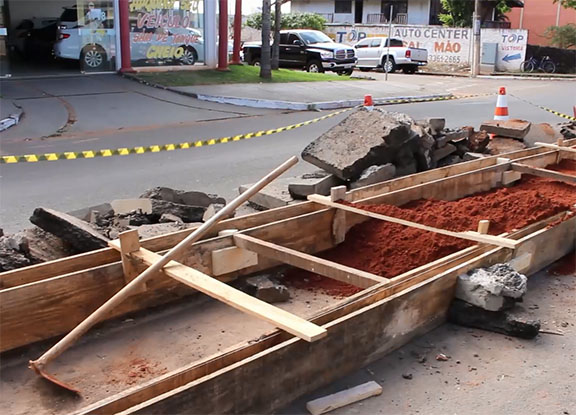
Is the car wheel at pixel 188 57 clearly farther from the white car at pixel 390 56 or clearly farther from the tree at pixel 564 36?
the tree at pixel 564 36

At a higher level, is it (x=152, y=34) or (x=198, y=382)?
(x=152, y=34)

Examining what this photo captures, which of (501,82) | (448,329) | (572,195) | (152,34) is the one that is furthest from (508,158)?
(501,82)

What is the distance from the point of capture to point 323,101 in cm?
1802

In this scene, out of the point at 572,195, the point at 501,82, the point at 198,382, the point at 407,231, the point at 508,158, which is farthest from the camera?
the point at 501,82

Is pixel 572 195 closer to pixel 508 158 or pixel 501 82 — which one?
pixel 508 158

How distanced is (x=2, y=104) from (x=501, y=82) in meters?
23.1

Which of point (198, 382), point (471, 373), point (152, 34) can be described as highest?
point (152, 34)

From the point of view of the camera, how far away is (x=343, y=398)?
11.3 feet

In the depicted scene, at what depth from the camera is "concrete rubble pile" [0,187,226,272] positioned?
15.0ft

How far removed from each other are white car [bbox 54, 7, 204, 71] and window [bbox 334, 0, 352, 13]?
36333 mm

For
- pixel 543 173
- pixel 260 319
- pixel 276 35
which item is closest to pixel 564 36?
pixel 276 35

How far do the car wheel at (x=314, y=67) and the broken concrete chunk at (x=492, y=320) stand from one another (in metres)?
26.1

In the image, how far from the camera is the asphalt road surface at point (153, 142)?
820 cm

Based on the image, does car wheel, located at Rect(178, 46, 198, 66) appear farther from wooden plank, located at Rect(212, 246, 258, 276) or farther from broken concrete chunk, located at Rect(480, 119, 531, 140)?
wooden plank, located at Rect(212, 246, 258, 276)
